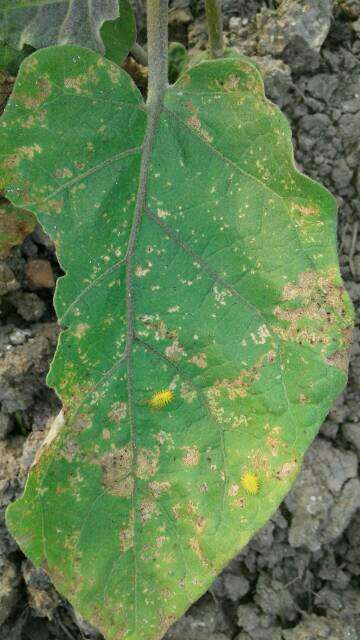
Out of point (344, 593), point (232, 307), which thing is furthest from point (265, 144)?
point (344, 593)

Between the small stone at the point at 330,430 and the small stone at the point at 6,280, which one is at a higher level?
the small stone at the point at 6,280

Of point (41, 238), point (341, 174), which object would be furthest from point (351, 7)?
point (41, 238)

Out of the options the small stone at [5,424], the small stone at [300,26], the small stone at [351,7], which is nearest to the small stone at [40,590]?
the small stone at [5,424]

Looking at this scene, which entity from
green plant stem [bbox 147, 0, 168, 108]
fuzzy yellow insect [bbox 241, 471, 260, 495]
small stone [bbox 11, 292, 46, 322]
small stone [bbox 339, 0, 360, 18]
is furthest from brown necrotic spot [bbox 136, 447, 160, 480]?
small stone [bbox 339, 0, 360, 18]

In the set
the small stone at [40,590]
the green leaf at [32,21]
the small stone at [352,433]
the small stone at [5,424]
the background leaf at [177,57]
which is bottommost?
the small stone at [40,590]

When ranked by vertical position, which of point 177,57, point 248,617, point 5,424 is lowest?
point 248,617

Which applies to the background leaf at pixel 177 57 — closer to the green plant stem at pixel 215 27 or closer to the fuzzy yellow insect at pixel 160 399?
the green plant stem at pixel 215 27

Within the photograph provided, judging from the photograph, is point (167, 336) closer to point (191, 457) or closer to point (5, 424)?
point (191, 457)
